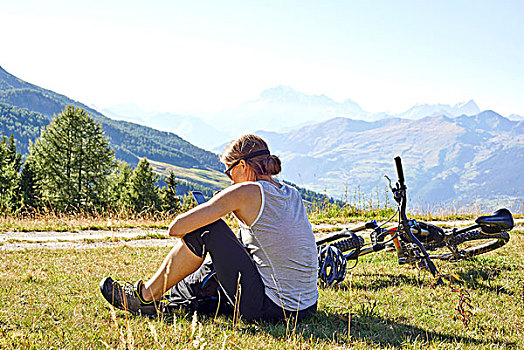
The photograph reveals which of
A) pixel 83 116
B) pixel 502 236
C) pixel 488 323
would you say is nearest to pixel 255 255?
pixel 488 323

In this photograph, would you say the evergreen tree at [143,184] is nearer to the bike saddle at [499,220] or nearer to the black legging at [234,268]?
the bike saddle at [499,220]

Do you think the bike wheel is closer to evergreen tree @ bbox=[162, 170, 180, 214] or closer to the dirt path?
the dirt path

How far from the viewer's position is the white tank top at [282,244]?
404 centimetres

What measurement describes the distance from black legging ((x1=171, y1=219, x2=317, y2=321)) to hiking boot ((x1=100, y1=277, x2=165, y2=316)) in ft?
2.43

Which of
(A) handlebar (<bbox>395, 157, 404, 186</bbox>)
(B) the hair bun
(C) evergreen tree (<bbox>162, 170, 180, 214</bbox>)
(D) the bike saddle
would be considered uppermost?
(A) handlebar (<bbox>395, 157, 404, 186</bbox>)

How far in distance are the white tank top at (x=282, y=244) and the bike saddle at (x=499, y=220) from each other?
10.2ft

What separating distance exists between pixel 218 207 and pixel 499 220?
433 cm

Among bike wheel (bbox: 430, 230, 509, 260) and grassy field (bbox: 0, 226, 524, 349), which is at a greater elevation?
bike wheel (bbox: 430, 230, 509, 260)

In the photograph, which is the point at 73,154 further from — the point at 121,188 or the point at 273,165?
the point at 273,165

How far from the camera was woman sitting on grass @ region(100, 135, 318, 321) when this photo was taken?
153 inches

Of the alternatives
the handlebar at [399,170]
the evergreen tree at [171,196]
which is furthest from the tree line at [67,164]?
the handlebar at [399,170]

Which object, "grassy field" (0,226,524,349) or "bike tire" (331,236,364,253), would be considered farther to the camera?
"bike tire" (331,236,364,253)

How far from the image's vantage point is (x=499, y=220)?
612 cm

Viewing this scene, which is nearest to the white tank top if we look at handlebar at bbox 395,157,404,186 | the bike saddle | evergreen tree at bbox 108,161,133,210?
handlebar at bbox 395,157,404,186
